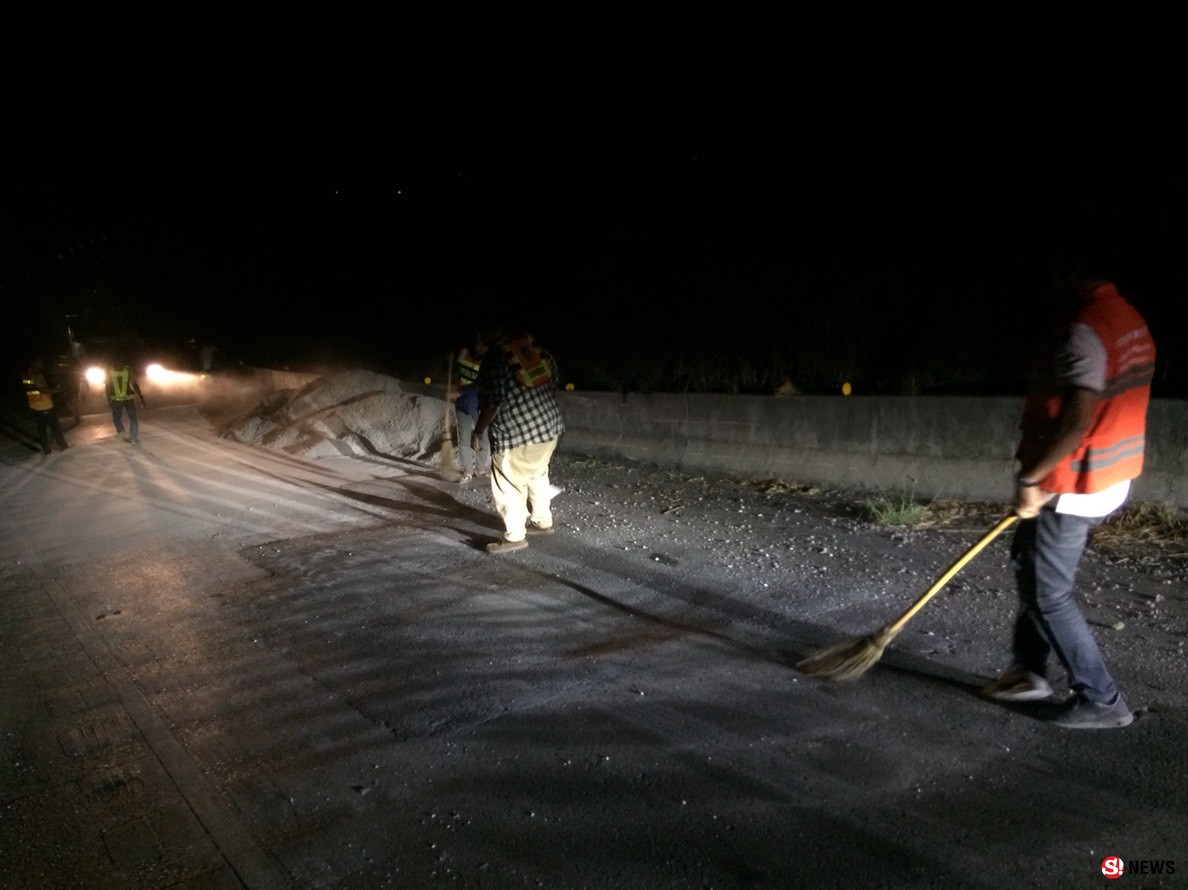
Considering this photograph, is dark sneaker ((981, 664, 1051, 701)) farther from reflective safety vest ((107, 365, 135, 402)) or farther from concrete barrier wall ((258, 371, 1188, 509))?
reflective safety vest ((107, 365, 135, 402))

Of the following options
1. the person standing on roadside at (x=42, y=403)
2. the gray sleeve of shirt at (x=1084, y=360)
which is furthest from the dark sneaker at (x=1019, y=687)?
the person standing on roadside at (x=42, y=403)

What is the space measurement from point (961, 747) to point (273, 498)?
751cm

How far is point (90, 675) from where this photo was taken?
15.9 feet

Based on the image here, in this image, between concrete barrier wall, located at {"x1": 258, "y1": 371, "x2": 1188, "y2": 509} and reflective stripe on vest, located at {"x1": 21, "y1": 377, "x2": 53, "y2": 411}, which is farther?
reflective stripe on vest, located at {"x1": 21, "y1": 377, "x2": 53, "y2": 411}

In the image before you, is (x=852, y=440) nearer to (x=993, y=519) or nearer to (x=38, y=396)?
(x=993, y=519)

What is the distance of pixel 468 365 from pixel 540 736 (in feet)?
18.5

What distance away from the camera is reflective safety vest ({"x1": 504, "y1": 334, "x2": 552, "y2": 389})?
6629mm

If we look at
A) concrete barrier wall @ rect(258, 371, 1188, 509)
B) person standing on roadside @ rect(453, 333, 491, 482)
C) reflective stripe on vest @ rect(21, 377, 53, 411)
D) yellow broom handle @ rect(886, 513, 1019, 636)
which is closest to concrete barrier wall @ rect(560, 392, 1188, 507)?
concrete barrier wall @ rect(258, 371, 1188, 509)

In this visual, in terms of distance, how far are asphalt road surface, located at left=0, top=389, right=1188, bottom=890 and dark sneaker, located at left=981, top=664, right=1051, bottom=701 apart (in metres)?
0.07

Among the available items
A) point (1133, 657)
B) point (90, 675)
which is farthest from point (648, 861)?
point (90, 675)

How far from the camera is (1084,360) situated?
10.9ft

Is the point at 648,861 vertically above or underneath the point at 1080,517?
underneath

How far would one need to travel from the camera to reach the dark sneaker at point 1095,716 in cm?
360

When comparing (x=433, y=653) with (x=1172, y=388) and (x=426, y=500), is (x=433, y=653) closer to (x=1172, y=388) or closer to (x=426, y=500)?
(x=426, y=500)
